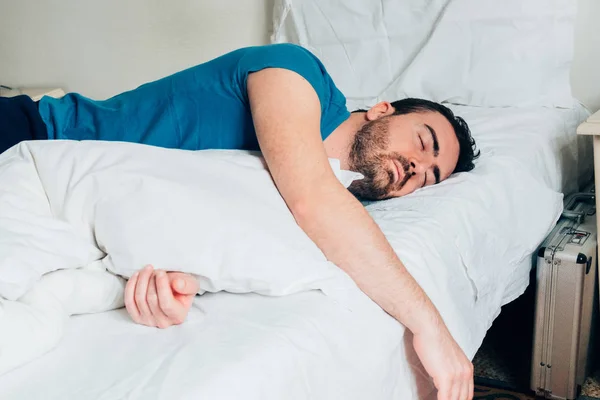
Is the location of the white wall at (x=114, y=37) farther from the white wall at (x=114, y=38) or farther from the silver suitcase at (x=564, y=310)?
the silver suitcase at (x=564, y=310)


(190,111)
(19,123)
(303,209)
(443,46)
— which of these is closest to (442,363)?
(303,209)

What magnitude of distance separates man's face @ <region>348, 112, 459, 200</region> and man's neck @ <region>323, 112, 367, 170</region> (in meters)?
0.01

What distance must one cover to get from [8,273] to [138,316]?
152mm

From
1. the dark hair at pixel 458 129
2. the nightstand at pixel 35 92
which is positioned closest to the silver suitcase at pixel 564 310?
the dark hair at pixel 458 129

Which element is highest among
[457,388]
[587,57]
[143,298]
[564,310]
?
[587,57]

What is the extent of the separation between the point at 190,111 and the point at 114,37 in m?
1.55

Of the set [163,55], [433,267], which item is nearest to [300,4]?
[163,55]

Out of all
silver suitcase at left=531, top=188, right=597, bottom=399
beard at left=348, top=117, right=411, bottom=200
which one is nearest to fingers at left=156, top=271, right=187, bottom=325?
beard at left=348, top=117, right=411, bottom=200

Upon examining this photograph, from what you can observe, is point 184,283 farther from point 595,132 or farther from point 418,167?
point 595,132

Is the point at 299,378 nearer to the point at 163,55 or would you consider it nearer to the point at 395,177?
the point at 395,177

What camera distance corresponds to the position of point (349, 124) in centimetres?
132

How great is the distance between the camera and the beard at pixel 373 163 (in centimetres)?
126

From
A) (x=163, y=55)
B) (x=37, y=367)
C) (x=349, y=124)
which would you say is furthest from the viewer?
(x=163, y=55)

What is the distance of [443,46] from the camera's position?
6.06 feet
